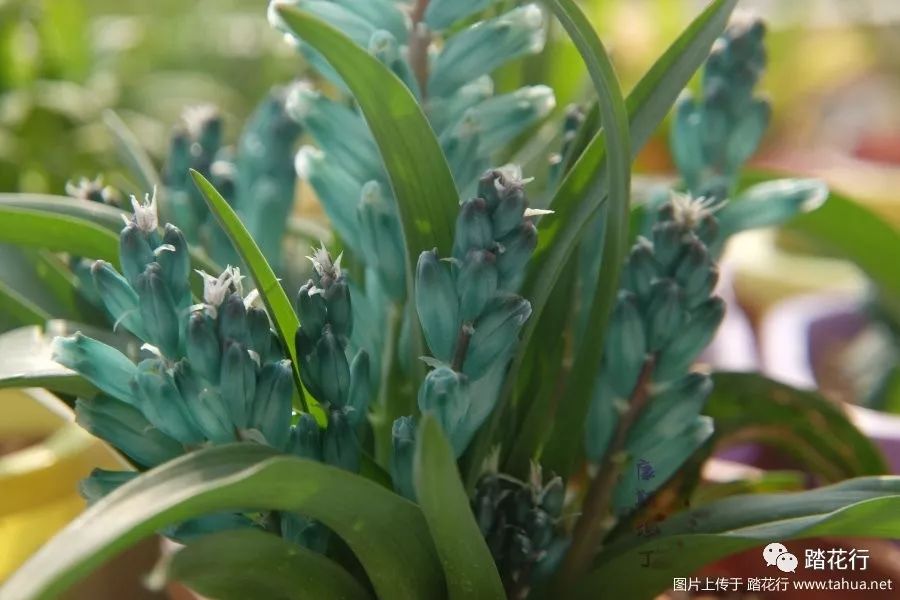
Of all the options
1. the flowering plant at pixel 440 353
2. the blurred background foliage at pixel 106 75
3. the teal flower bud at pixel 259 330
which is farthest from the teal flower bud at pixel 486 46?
the blurred background foliage at pixel 106 75

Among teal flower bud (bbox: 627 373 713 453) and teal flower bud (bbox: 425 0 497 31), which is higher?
teal flower bud (bbox: 425 0 497 31)

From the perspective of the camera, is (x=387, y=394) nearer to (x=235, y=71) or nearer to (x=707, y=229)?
(x=707, y=229)

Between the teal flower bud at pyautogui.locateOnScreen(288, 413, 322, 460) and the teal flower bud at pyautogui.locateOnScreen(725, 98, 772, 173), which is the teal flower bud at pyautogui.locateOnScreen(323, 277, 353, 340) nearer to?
the teal flower bud at pyautogui.locateOnScreen(288, 413, 322, 460)

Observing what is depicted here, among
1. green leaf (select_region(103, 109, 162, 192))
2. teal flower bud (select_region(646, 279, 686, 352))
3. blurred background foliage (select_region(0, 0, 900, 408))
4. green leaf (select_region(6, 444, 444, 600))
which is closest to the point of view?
green leaf (select_region(6, 444, 444, 600))

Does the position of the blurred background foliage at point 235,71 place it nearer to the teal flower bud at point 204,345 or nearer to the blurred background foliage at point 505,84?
the blurred background foliage at point 505,84

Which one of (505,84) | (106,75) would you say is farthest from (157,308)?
(106,75)

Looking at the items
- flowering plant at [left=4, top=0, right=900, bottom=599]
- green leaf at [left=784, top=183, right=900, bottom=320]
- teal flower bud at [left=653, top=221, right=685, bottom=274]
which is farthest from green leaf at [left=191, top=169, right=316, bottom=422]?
green leaf at [left=784, top=183, right=900, bottom=320]
